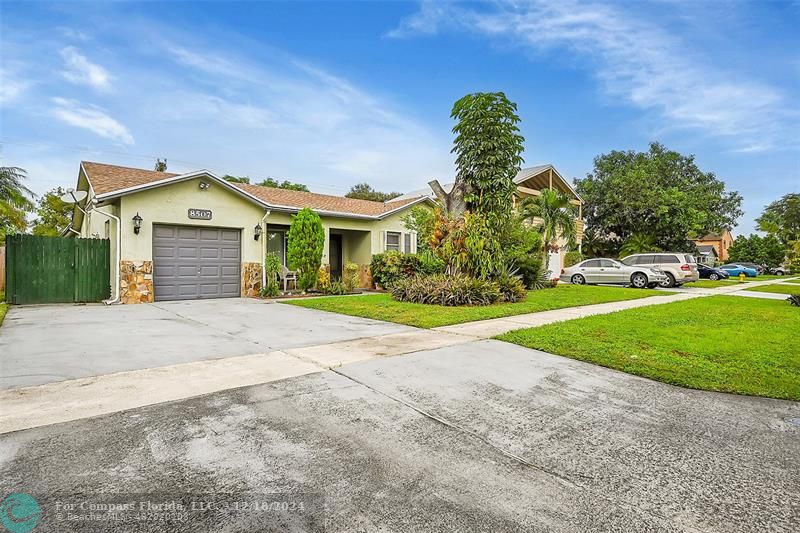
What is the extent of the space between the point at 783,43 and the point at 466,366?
1357 centimetres

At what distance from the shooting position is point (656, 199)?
101ft

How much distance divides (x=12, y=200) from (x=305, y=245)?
51.7 ft

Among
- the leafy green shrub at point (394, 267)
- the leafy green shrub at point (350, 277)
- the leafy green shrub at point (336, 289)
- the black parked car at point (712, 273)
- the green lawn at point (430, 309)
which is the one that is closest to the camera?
the green lawn at point (430, 309)

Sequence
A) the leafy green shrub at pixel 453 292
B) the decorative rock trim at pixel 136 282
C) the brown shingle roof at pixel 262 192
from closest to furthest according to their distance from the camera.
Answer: the leafy green shrub at pixel 453 292 → the decorative rock trim at pixel 136 282 → the brown shingle roof at pixel 262 192

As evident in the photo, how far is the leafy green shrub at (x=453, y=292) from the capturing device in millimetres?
10750

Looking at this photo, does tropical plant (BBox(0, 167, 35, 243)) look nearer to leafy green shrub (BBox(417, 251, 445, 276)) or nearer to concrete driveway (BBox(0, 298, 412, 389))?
concrete driveway (BBox(0, 298, 412, 389))

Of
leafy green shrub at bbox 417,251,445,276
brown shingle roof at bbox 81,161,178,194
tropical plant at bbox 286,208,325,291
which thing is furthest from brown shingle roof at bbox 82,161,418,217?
leafy green shrub at bbox 417,251,445,276

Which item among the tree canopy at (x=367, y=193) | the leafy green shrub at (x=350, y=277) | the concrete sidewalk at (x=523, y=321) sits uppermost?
the tree canopy at (x=367, y=193)

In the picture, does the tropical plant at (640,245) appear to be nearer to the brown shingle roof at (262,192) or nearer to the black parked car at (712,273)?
the black parked car at (712,273)

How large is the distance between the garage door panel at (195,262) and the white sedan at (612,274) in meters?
16.2

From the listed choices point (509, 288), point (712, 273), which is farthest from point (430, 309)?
point (712, 273)

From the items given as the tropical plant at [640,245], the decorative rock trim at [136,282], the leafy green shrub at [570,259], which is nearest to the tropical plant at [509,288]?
the decorative rock trim at [136,282]

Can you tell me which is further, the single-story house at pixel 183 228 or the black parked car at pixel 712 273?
the black parked car at pixel 712 273

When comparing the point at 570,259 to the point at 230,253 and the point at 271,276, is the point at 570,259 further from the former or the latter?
the point at 230,253
